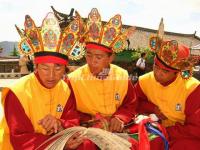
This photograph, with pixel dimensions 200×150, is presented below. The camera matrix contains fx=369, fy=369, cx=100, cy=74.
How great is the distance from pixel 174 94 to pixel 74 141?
1.45m

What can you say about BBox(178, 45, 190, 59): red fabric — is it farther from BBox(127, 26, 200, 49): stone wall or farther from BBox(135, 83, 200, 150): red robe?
BBox(127, 26, 200, 49): stone wall

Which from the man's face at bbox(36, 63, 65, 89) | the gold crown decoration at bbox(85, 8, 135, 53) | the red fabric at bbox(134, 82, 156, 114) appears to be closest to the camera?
the man's face at bbox(36, 63, 65, 89)

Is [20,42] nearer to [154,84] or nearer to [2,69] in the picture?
[154,84]

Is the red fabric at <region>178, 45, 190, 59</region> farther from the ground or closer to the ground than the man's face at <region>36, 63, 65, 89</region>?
farther from the ground

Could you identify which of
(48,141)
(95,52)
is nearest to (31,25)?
(95,52)

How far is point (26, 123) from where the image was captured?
3393 millimetres

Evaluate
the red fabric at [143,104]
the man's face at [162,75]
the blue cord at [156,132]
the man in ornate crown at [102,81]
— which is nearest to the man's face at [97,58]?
the man in ornate crown at [102,81]

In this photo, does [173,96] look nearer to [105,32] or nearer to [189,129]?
[189,129]

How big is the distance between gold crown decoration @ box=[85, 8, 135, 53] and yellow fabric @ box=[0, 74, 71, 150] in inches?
29.6

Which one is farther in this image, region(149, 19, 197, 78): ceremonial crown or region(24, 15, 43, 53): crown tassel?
region(149, 19, 197, 78): ceremonial crown

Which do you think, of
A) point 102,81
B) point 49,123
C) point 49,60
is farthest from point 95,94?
point 49,123

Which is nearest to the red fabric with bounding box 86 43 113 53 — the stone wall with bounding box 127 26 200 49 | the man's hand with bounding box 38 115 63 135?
the man's hand with bounding box 38 115 63 135

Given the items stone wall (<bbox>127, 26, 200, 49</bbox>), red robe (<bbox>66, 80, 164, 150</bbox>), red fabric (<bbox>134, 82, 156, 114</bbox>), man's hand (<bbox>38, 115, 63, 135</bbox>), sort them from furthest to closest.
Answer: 1. stone wall (<bbox>127, 26, 200, 49</bbox>)
2. red fabric (<bbox>134, 82, 156, 114</bbox>)
3. red robe (<bbox>66, 80, 164, 150</bbox>)
4. man's hand (<bbox>38, 115, 63, 135</bbox>)

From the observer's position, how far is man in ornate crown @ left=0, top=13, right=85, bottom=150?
3336 millimetres
